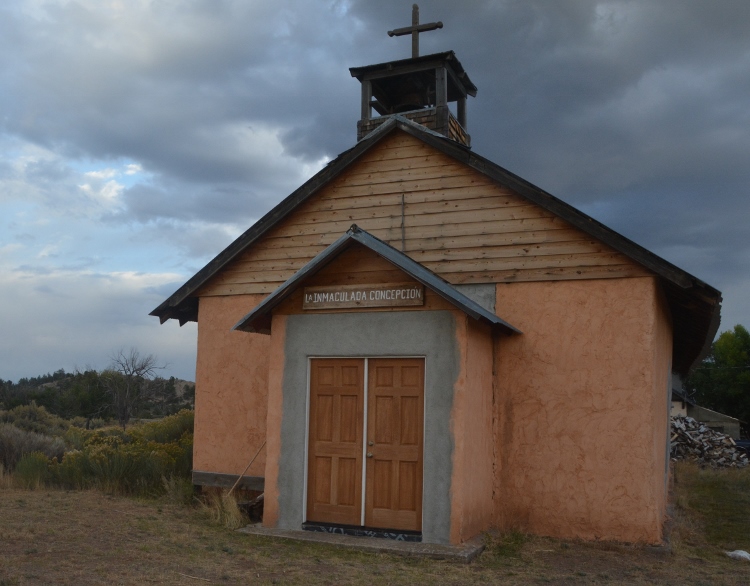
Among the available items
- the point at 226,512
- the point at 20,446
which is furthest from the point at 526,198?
the point at 20,446

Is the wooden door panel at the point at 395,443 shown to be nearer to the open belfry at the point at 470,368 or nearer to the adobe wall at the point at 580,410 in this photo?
the open belfry at the point at 470,368

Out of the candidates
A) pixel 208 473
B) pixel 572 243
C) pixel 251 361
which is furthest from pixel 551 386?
pixel 208 473

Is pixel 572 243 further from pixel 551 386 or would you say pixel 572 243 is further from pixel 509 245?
pixel 551 386

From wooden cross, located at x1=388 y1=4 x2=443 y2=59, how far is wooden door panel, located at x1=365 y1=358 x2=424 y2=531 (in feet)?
21.0

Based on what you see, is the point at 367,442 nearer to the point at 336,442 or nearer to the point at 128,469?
the point at 336,442

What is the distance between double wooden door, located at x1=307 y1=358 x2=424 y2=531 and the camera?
31.3ft

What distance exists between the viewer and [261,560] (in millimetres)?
8406

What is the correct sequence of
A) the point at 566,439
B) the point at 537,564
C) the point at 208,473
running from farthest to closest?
the point at 208,473 < the point at 566,439 < the point at 537,564

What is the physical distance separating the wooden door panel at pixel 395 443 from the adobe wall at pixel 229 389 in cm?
295

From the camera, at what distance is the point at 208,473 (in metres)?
12.4

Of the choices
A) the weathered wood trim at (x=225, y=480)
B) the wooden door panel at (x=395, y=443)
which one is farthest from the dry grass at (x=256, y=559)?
the weathered wood trim at (x=225, y=480)

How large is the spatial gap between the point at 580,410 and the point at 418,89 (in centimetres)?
710

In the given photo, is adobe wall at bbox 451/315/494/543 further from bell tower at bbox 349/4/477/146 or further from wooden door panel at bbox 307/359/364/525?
bell tower at bbox 349/4/477/146

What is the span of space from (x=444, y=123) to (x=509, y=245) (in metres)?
3.05
